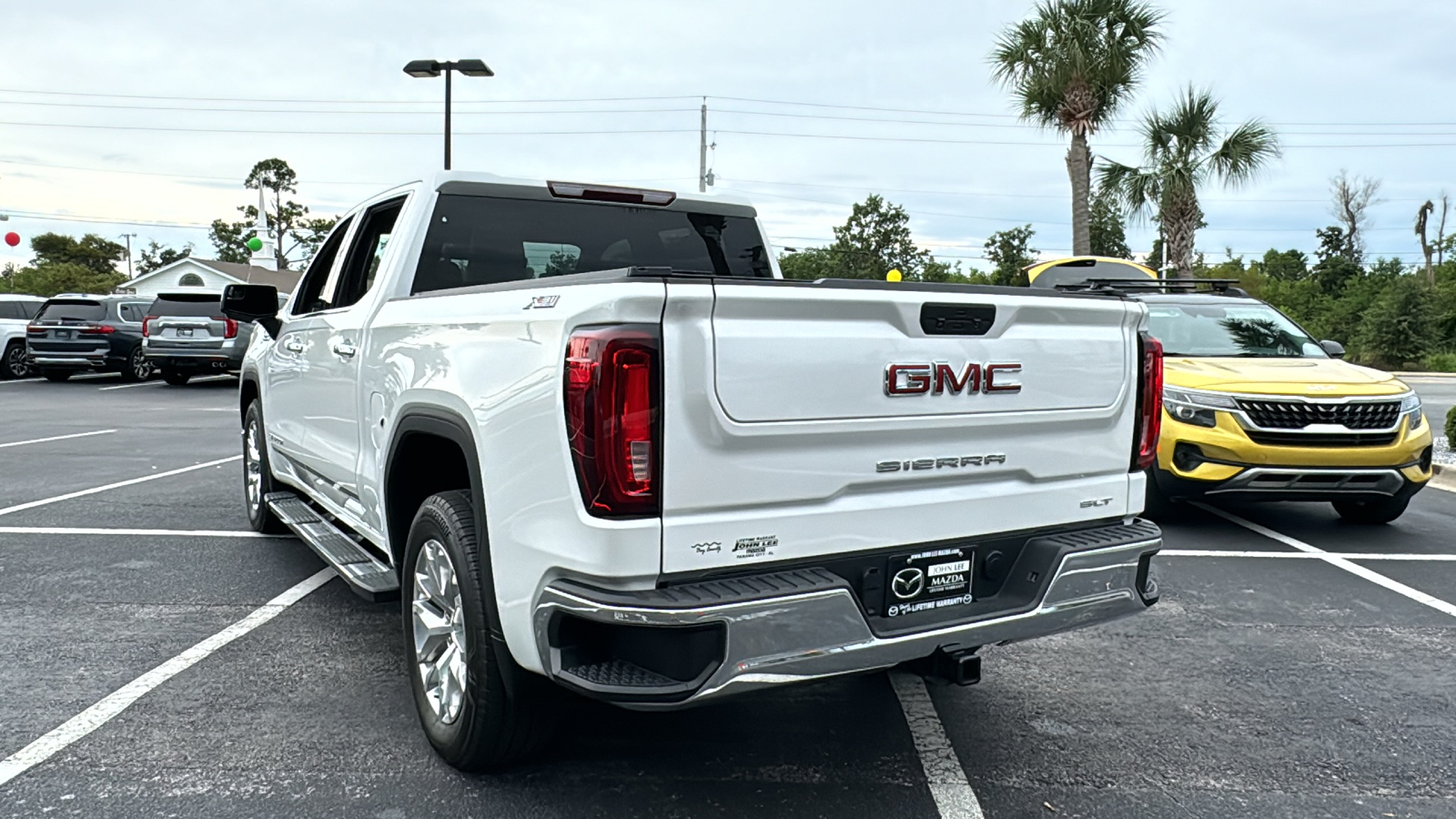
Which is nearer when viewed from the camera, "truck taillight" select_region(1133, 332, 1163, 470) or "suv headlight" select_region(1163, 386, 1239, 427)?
"truck taillight" select_region(1133, 332, 1163, 470)

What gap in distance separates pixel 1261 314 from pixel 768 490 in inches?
274

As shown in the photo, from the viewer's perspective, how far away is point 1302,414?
21.9 feet

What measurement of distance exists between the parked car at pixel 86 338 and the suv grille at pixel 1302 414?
18747 millimetres

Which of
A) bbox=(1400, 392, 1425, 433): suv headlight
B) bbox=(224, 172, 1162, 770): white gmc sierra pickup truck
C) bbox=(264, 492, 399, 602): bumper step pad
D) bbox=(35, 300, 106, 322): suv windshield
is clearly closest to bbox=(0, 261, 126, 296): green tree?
bbox=(35, 300, 106, 322): suv windshield

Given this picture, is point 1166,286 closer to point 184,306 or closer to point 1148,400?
point 1148,400

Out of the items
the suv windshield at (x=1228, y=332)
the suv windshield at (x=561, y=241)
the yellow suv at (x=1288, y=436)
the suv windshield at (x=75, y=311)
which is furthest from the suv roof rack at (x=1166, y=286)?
the suv windshield at (x=75, y=311)

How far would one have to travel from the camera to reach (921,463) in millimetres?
3010

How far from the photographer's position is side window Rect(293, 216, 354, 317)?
17.3 feet

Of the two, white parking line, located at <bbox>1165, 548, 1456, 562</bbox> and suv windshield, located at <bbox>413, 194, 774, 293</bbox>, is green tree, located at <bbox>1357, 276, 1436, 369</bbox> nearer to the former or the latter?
white parking line, located at <bbox>1165, 548, 1456, 562</bbox>

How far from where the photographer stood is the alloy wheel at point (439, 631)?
3.24 meters

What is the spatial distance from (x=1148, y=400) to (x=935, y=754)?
136 centimetres

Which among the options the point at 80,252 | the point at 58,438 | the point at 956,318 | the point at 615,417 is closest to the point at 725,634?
the point at 615,417

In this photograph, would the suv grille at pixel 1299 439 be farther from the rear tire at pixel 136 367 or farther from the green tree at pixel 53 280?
the green tree at pixel 53 280

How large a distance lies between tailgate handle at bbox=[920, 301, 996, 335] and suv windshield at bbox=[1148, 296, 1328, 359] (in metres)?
5.07
